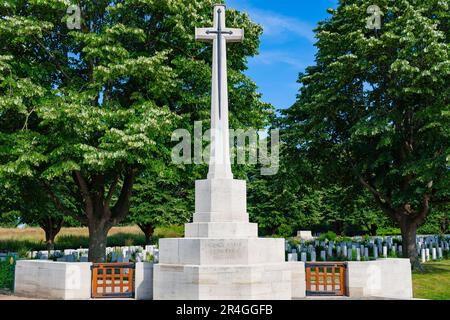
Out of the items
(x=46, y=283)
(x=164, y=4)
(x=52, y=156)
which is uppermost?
(x=164, y=4)

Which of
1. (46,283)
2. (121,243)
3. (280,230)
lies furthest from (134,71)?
(280,230)

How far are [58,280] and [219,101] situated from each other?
6.70 meters

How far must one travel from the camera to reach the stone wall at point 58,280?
12.3m

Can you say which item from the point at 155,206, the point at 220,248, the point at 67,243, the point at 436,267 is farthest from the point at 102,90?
the point at 67,243

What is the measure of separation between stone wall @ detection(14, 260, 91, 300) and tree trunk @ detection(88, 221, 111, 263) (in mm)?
5591

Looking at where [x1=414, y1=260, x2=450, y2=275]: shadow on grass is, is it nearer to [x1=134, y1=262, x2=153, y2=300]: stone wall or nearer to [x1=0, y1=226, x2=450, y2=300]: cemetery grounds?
[x1=0, y1=226, x2=450, y2=300]: cemetery grounds

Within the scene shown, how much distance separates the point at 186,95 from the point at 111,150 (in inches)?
167

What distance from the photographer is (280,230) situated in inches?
1610

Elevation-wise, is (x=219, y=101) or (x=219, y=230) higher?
(x=219, y=101)

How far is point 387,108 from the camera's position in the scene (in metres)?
20.7

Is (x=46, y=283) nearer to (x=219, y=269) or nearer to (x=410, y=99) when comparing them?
(x=219, y=269)

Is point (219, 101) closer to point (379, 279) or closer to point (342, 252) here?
point (379, 279)

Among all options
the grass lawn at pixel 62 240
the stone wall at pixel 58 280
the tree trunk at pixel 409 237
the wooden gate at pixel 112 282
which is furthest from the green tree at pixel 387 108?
the grass lawn at pixel 62 240

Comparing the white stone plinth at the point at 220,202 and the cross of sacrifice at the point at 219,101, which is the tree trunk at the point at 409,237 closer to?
the white stone plinth at the point at 220,202
